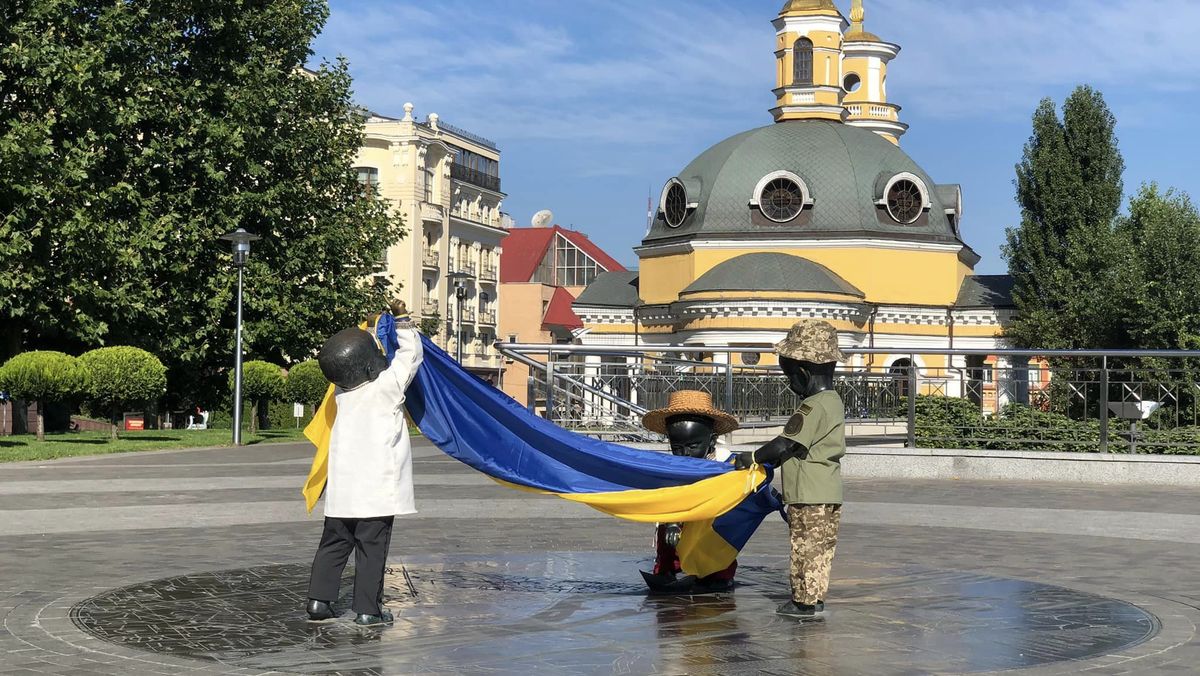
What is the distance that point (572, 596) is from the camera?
9461 millimetres

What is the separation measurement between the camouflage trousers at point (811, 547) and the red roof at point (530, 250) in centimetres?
10121

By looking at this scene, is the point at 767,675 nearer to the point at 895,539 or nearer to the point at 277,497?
the point at 895,539

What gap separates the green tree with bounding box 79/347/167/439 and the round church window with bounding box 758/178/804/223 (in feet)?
135

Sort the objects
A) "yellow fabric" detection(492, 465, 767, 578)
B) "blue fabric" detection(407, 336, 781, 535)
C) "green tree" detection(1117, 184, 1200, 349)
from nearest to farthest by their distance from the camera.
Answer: "yellow fabric" detection(492, 465, 767, 578) → "blue fabric" detection(407, 336, 781, 535) → "green tree" detection(1117, 184, 1200, 349)

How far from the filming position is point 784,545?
12766mm

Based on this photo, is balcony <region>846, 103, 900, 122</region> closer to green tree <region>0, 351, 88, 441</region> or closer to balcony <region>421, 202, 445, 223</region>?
balcony <region>421, 202, 445, 223</region>

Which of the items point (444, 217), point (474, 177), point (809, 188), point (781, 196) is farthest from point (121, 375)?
point (474, 177)

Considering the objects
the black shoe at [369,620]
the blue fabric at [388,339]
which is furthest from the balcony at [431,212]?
the black shoe at [369,620]

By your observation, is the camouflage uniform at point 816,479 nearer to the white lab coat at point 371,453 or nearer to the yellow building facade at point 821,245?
the white lab coat at point 371,453

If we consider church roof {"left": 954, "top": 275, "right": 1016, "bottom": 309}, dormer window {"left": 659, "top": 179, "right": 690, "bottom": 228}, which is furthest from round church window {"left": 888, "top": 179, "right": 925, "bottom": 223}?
dormer window {"left": 659, "top": 179, "right": 690, "bottom": 228}

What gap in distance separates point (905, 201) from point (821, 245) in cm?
483

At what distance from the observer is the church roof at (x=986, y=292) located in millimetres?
71375

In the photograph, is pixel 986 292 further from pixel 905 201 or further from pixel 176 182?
pixel 176 182

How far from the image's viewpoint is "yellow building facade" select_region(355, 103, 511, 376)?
88.0 metres
